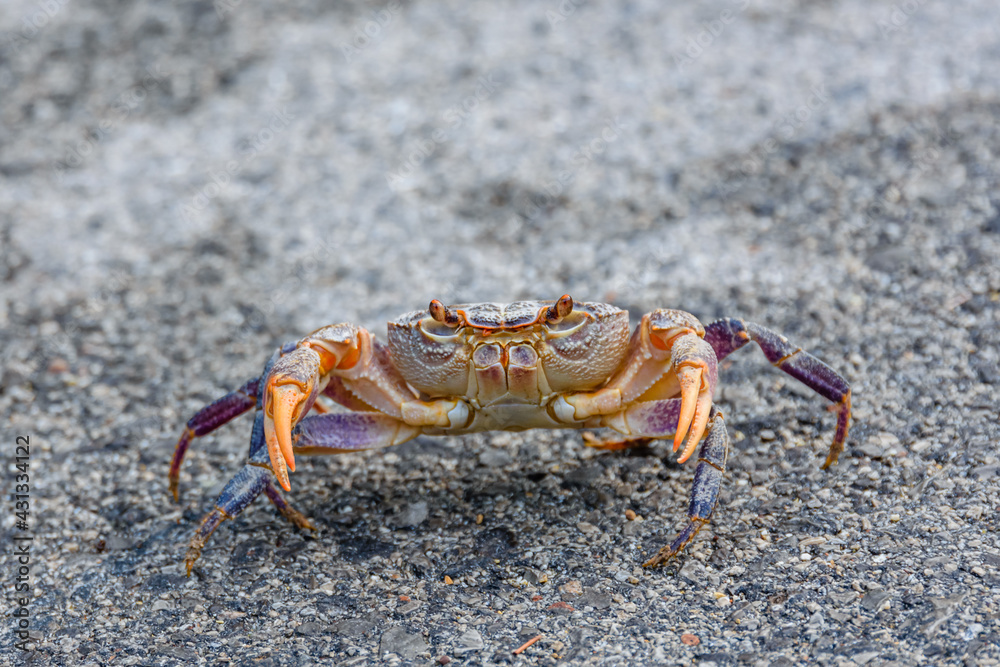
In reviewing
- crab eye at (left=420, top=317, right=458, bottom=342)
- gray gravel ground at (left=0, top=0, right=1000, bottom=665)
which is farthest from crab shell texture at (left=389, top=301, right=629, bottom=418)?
gray gravel ground at (left=0, top=0, right=1000, bottom=665)

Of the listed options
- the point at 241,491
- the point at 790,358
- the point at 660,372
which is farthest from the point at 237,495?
the point at 790,358

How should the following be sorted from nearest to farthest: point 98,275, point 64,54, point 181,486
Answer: point 181,486
point 98,275
point 64,54

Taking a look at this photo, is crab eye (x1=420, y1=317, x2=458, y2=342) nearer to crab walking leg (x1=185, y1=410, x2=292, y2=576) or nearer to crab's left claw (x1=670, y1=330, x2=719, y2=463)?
crab walking leg (x1=185, y1=410, x2=292, y2=576)

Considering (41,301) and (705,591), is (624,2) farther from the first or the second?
(705,591)

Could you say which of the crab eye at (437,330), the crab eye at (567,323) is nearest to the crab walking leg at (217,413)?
the crab eye at (437,330)

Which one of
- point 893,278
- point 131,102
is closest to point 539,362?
point 893,278

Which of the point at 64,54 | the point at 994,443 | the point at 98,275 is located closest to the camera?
the point at 994,443

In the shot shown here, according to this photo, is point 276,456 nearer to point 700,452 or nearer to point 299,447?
point 299,447
